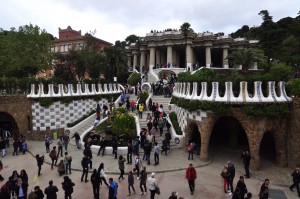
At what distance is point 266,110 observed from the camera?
559 inches

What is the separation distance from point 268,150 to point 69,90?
56.6ft

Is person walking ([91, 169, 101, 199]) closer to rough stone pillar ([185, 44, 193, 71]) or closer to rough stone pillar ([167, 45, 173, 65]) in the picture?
rough stone pillar ([167, 45, 173, 65])

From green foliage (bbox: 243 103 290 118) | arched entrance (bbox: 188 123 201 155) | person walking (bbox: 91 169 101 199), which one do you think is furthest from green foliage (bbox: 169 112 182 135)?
person walking (bbox: 91 169 101 199)

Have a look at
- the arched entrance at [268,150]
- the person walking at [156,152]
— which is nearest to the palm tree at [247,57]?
the arched entrance at [268,150]

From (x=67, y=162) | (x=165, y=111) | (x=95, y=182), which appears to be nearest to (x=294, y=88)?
(x=165, y=111)

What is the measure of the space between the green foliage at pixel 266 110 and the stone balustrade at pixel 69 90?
15.6m

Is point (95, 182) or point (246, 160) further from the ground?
point (246, 160)

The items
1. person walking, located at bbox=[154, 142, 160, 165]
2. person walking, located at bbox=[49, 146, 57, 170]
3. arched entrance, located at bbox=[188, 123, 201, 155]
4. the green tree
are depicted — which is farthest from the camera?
the green tree

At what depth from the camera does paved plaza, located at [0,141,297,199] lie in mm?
11930

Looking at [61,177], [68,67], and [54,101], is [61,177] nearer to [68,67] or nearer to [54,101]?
[54,101]

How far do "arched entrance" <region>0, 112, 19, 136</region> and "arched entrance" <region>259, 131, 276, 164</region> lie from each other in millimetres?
21018

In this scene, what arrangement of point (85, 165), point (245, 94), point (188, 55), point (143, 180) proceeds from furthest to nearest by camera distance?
point (188, 55)
point (245, 94)
point (85, 165)
point (143, 180)

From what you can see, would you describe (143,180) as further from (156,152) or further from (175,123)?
(175,123)

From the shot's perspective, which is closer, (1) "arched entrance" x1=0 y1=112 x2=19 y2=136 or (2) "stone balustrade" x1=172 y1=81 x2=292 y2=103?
(2) "stone balustrade" x1=172 y1=81 x2=292 y2=103
